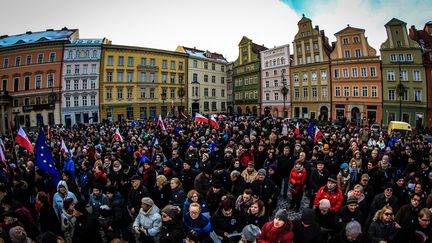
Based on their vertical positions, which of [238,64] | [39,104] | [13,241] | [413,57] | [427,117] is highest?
[238,64]

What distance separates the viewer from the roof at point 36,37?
38.4m

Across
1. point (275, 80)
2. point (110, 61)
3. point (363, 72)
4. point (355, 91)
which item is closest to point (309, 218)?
point (355, 91)

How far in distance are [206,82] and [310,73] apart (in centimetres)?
2174

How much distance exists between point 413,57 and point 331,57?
33.5 ft

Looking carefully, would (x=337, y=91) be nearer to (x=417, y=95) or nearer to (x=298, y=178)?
(x=417, y=95)

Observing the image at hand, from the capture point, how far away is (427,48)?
32125 millimetres

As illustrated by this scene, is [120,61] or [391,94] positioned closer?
[391,94]

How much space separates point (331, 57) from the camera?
1454 inches

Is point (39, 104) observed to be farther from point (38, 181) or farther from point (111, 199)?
point (111, 199)

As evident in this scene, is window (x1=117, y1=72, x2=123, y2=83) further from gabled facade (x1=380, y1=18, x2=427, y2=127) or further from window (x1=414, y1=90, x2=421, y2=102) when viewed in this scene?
window (x1=414, y1=90, x2=421, y2=102)

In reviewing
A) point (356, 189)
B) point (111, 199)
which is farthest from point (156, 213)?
point (356, 189)


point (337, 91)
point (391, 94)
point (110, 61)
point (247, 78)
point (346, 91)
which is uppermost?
point (110, 61)

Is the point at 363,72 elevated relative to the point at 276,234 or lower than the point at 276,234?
elevated

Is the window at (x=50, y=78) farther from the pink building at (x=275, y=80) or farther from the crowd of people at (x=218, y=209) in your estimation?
the crowd of people at (x=218, y=209)
